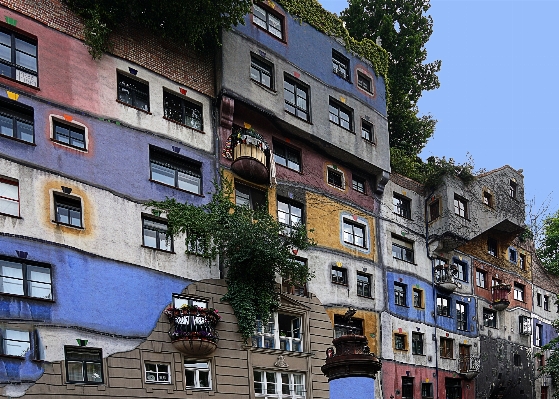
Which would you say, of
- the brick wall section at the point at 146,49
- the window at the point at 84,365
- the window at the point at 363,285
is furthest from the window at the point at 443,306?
the window at the point at 84,365

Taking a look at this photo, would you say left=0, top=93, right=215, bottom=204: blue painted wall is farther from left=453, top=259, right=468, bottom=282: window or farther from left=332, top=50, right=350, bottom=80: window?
left=453, top=259, right=468, bottom=282: window

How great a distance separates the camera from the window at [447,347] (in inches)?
1316

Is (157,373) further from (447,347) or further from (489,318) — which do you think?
(489,318)

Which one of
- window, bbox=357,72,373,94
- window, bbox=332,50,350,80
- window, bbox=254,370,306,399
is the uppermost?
window, bbox=332,50,350,80

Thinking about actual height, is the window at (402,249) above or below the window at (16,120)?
below

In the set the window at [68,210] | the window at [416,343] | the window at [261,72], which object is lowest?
the window at [416,343]

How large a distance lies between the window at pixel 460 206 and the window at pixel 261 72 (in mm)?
11913

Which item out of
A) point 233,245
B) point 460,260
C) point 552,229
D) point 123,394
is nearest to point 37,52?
point 233,245

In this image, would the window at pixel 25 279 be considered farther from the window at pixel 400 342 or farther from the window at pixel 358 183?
the window at pixel 400 342

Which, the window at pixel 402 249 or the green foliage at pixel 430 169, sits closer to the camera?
the window at pixel 402 249

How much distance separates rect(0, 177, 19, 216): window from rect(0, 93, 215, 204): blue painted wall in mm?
789

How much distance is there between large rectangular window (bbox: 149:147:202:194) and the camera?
24.6m

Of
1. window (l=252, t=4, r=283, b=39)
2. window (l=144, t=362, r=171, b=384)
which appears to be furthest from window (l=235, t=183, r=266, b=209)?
window (l=144, t=362, r=171, b=384)

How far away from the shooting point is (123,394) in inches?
827
